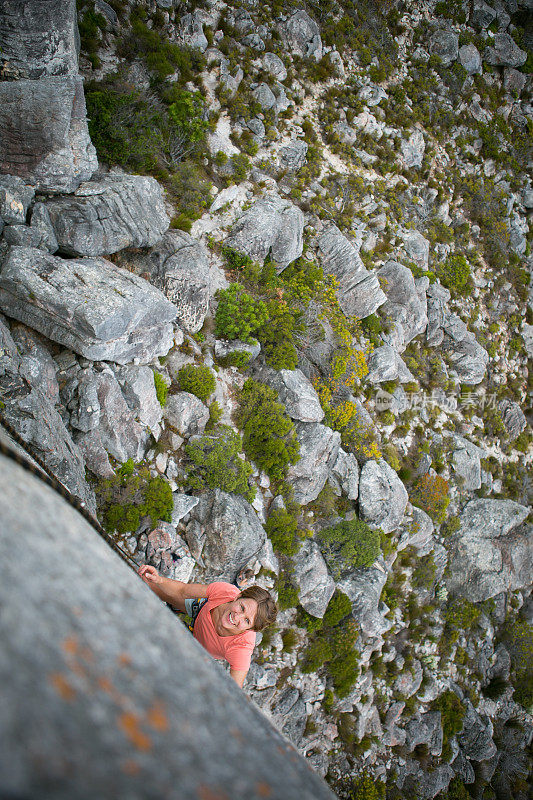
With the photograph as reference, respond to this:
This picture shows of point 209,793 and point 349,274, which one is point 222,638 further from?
point 349,274

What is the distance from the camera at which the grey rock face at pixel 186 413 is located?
9.95 metres

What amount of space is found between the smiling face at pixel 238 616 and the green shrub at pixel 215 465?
17.5 ft

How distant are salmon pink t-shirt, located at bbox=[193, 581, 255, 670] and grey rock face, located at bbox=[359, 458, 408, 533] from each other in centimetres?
934

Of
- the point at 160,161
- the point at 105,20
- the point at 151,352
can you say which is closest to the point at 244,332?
the point at 151,352

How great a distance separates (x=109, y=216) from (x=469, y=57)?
22.8 metres

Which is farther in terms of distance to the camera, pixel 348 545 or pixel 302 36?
pixel 302 36

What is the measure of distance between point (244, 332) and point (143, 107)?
7314mm

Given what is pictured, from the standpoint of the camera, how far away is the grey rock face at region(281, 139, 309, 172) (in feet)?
48.9

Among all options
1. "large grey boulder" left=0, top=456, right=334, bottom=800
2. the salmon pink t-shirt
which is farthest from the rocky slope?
"large grey boulder" left=0, top=456, right=334, bottom=800

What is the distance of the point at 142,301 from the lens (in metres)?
8.69

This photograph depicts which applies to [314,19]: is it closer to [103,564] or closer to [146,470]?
[146,470]

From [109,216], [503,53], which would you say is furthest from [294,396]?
[503,53]

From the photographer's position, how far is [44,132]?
8.34 metres

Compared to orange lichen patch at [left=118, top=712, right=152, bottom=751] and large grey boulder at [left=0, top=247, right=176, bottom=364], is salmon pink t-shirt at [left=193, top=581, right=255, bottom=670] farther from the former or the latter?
large grey boulder at [left=0, top=247, right=176, bottom=364]
